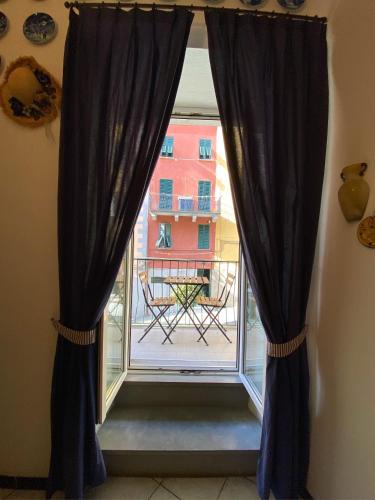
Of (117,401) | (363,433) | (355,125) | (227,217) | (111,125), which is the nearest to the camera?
(363,433)

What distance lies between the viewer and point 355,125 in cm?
123

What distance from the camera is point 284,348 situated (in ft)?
4.42

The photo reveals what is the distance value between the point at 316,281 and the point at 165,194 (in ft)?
17.4

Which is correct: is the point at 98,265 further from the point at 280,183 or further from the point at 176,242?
the point at 176,242

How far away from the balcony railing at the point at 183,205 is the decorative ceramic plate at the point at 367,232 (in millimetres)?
5414

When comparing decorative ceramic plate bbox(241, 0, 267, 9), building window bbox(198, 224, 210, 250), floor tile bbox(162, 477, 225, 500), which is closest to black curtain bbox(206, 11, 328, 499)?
decorative ceramic plate bbox(241, 0, 267, 9)

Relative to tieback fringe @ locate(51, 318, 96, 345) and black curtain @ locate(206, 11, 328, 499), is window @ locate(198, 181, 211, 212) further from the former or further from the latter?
tieback fringe @ locate(51, 318, 96, 345)

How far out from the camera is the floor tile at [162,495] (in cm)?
142

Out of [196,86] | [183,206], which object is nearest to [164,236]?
[183,206]

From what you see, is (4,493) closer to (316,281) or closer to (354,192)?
(316,281)

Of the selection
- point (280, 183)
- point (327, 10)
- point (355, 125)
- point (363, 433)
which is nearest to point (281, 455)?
point (363, 433)

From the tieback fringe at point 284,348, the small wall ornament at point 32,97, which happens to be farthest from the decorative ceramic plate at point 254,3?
the tieback fringe at point 284,348

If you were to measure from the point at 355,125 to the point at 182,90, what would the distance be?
134 centimetres

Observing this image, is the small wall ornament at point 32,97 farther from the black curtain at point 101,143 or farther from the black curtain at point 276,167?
the black curtain at point 276,167
